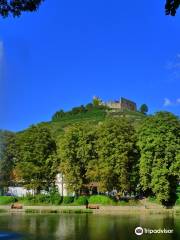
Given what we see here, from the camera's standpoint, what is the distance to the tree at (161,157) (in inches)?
2554

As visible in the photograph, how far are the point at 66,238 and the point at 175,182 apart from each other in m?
39.1

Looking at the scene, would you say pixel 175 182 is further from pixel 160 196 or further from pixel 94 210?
pixel 94 210

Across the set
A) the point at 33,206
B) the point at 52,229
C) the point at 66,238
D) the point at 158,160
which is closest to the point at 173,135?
the point at 158,160

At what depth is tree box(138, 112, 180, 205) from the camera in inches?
2554

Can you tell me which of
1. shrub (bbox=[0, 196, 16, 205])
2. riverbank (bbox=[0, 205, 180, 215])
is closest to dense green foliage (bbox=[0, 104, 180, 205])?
shrub (bbox=[0, 196, 16, 205])

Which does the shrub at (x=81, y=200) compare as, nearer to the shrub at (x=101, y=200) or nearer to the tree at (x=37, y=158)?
the shrub at (x=101, y=200)

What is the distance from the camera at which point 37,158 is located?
7625cm

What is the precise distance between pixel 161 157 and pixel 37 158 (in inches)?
792

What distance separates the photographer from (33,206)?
69.9 m

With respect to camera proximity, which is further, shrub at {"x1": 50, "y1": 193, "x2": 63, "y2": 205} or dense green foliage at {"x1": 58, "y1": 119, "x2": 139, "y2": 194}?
shrub at {"x1": 50, "y1": 193, "x2": 63, "y2": 205}

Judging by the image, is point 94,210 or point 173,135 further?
point 173,135

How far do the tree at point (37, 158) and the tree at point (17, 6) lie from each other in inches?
2449

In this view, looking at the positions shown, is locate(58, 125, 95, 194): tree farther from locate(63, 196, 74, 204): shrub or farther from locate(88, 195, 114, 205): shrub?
locate(88, 195, 114, 205): shrub

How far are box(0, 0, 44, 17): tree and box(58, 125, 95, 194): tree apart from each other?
59894mm
